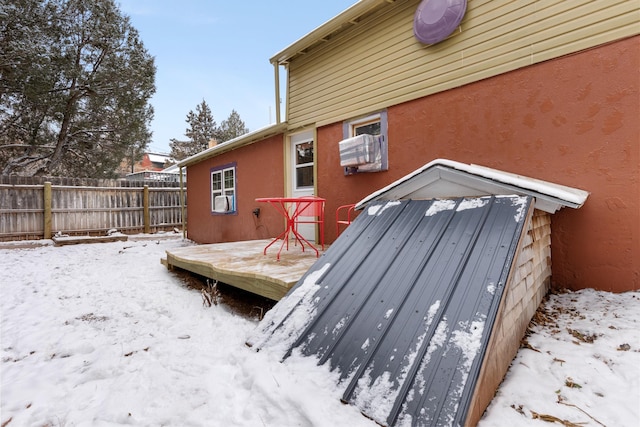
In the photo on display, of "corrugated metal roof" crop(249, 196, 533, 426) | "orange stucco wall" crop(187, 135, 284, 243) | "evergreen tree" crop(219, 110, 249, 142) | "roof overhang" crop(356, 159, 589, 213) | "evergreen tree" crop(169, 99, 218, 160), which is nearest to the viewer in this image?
"corrugated metal roof" crop(249, 196, 533, 426)

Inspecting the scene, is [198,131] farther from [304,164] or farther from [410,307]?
[410,307]

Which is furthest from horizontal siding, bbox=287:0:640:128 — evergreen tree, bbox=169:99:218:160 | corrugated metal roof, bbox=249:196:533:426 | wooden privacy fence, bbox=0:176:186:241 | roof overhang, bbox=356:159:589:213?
evergreen tree, bbox=169:99:218:160

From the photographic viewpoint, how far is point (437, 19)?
11.9 feet

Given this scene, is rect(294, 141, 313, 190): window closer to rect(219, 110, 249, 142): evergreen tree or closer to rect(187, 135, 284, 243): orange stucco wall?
rect(187, 135, 284, 243): orange stucco wall

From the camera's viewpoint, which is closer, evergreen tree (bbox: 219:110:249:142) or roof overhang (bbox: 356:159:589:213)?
roof overhang (bbox: 356:159:589:213)

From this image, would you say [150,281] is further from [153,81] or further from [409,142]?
[153,81]

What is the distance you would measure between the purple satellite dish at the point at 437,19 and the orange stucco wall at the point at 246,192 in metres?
3.12

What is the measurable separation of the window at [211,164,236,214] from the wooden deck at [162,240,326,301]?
259 centimetres

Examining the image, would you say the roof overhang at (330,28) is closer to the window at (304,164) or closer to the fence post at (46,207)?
the window at (304,164)

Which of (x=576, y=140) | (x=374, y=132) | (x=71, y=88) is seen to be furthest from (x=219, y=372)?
(x=71, y=88)

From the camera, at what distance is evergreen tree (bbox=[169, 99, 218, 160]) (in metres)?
27.2

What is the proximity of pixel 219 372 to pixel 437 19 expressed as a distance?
4.28 m

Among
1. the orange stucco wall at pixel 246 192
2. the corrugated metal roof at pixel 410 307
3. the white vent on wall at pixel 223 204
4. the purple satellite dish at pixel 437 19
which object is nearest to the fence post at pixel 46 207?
the orange stucco wall at pixel 246 192

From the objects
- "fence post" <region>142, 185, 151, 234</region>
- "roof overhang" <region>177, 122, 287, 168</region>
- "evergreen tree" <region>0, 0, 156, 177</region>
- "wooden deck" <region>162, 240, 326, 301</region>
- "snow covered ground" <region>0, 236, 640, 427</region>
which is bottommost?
"snow covered ground" <region>0, 236, 640, 427</region>
